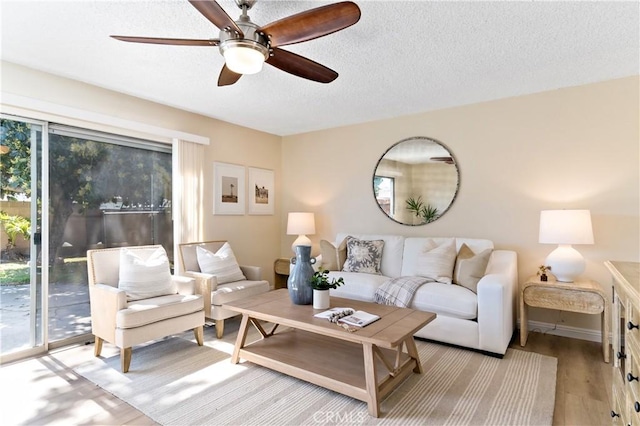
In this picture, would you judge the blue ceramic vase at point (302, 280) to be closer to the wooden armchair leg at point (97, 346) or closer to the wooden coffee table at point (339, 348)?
the wooden coffee table at point (339, 348)

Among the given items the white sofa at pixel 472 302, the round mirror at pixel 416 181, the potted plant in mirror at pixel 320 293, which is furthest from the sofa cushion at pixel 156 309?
the round mirror at pixel 416 181

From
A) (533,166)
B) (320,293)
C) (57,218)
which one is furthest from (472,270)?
(57,218)

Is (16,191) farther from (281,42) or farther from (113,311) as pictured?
(281,42)

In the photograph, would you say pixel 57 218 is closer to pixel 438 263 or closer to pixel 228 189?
pixel 228 189

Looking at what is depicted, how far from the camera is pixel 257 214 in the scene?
511cm

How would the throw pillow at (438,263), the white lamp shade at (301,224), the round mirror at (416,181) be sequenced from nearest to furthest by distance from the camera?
the throw pillow at (438,263) → the round mirror at (416,181) → the white lamp shade at (301,224)

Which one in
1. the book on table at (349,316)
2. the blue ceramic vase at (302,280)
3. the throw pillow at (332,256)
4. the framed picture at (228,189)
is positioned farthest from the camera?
the framed picture at (228,189)

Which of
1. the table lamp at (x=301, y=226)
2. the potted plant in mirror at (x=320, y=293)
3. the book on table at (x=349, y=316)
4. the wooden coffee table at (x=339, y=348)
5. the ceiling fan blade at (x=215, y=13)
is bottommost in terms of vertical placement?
the wooden coffee table at (x=339, y=348)

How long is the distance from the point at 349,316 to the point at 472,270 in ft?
4.95

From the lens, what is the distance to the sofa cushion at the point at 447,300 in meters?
2.98

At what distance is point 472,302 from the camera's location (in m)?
2.96

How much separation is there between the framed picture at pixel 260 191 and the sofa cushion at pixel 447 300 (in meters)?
2.76

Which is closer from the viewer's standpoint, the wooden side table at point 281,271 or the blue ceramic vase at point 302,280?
the blue ceramic vase at point 302,280

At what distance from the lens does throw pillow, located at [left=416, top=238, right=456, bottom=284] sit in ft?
11.3
